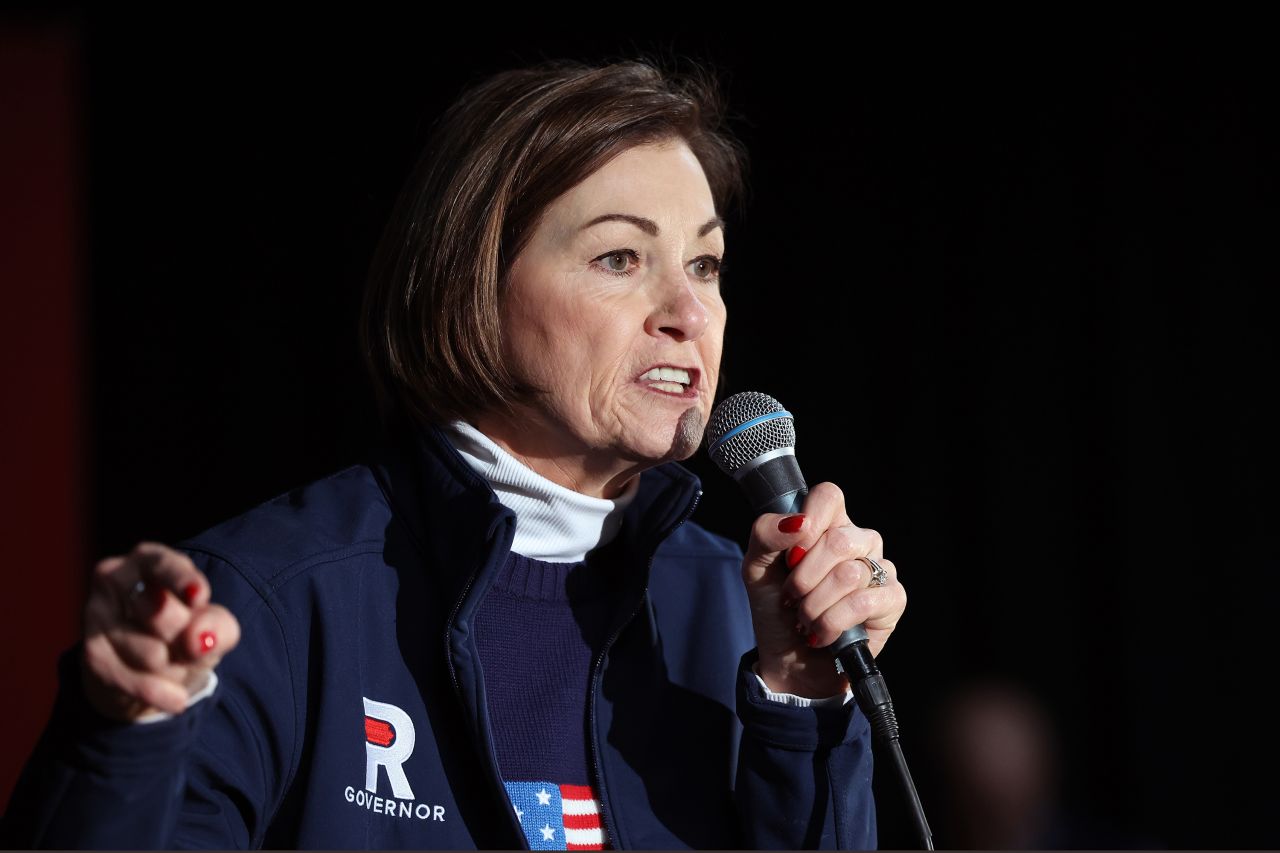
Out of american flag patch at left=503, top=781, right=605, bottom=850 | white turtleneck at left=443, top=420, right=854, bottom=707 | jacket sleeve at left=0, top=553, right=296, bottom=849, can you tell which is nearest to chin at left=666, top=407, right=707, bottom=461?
white turtleneck at left=443, top=420, right=854, bottom=707

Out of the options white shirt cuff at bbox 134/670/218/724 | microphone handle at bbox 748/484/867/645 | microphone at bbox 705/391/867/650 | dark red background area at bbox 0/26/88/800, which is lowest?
dark red background area at bbox 0/26/88/800

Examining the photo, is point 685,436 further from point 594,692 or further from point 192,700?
point 192,700

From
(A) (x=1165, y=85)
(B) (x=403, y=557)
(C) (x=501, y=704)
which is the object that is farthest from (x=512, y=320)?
(A) (x=1165, y=85)

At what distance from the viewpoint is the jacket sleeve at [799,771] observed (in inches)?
53.2

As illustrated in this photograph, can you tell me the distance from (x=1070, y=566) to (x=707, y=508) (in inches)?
38.0

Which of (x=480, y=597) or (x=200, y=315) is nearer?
(x=480, y=597)

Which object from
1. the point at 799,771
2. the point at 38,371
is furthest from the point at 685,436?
the point at 38,371

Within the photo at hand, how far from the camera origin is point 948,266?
3207 millimetres

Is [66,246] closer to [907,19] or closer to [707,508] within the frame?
[707,508]

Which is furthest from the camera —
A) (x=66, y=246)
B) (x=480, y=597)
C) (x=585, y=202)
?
(x=66, y=246)

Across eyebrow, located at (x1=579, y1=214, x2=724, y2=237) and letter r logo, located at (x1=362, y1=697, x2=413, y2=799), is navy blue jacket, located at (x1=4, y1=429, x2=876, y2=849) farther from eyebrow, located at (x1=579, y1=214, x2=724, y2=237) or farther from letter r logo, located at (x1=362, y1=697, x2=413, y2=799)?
eyebrow, located at (x1=579, y1=214, x2=724, y2=237)

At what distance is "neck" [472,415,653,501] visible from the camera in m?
1.50

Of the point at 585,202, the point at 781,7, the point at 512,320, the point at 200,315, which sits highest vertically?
the point at 781,7

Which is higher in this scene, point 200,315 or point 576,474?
point 576,474
